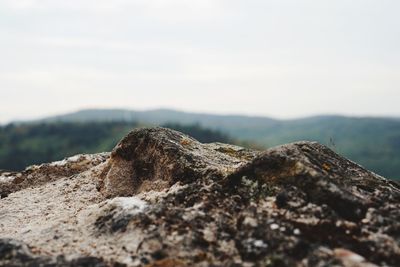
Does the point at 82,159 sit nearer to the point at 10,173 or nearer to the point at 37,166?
the point at 37,166

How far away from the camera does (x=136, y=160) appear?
8.44 meters

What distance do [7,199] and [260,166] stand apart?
5424 millimetres

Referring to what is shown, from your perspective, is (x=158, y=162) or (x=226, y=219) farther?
(x=158, y=162)

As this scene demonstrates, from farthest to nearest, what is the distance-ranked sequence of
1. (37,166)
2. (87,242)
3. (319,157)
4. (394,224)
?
(37,166)
(319,157)
(87,242)
(394,224)

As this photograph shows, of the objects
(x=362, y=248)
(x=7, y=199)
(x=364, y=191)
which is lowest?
(x=7, y=199)

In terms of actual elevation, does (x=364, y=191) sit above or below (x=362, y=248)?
above

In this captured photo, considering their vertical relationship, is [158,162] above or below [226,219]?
above

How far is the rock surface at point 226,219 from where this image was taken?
4.92m

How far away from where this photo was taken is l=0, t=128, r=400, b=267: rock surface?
4918 millimetres

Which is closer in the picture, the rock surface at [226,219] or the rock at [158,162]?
the rock surface at [226,219]

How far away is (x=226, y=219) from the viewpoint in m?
5.58

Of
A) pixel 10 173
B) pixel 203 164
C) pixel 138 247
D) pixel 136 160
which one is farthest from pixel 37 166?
pixel 138 247

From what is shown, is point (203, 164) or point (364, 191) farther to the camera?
point (203, 164)

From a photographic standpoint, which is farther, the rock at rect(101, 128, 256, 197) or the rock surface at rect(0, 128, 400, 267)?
the rock at rect(101, 128, 256, 197)
